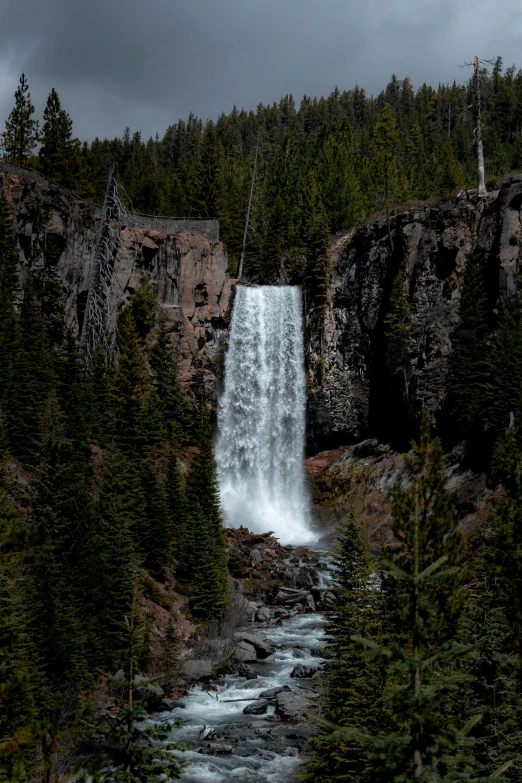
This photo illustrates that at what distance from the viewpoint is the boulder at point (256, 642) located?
30891 mm

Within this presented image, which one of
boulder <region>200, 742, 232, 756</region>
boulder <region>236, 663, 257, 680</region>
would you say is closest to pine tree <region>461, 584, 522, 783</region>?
boulder <region>200, 742, 232, 756</region>

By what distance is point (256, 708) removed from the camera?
24.9 m

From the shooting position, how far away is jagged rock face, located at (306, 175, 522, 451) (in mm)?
52469

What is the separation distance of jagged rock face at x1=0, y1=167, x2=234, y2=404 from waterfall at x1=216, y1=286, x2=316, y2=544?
2248 mm

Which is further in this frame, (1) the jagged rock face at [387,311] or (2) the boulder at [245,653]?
(1) the jagged rock face at [387,311]

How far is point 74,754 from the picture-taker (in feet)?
67.2

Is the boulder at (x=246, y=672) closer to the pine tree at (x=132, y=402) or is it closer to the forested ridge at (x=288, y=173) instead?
the pine tree at (x=132, y=402)

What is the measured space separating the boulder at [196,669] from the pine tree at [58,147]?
51.2 m

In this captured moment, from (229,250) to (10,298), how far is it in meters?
Answer: 32.8

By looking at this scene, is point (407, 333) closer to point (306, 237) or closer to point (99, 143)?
point (306, 237)

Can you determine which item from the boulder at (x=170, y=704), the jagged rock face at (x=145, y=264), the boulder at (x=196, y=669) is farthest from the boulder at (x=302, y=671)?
the jagged rock face at (x=145, y=264)

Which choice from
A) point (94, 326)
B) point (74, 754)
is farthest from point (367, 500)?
point (74, 754)

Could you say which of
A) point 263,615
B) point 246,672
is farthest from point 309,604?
point 246,672

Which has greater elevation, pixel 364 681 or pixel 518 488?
pixel 518 488
